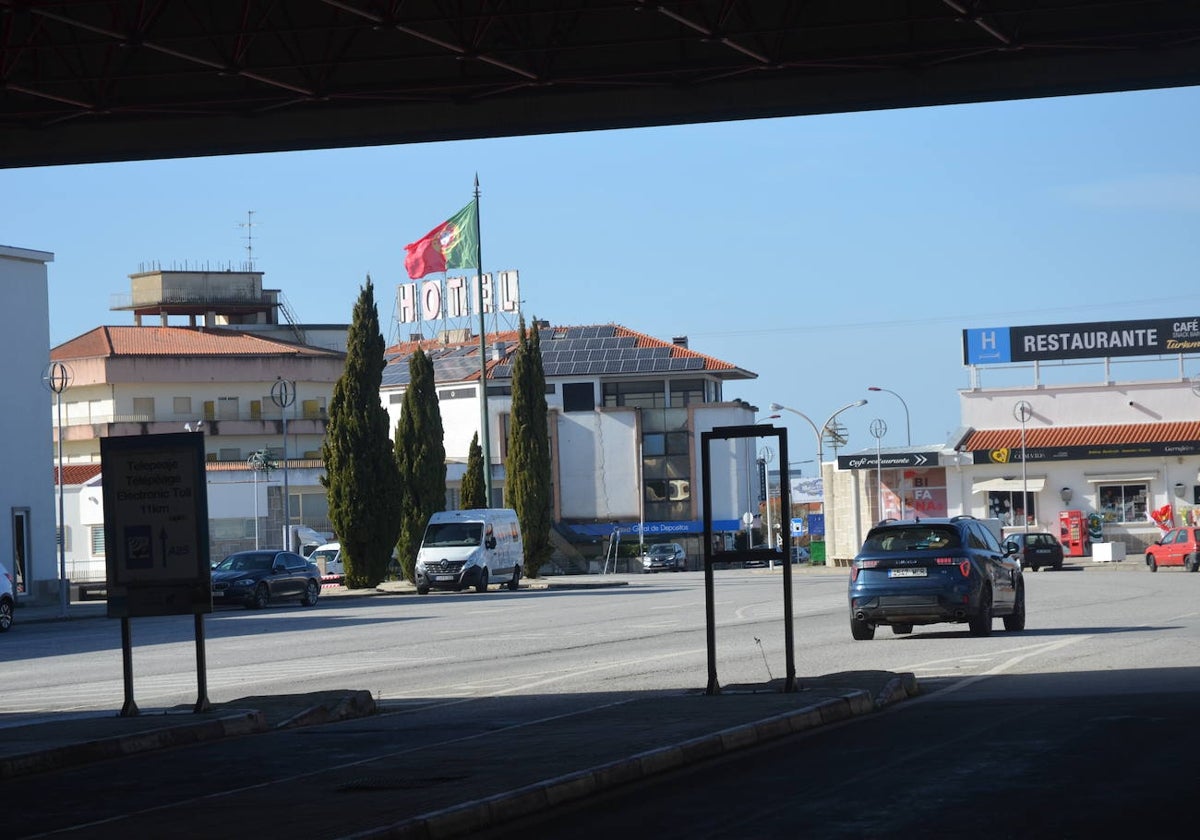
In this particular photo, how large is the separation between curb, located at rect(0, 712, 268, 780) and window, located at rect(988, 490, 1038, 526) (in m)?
64.5

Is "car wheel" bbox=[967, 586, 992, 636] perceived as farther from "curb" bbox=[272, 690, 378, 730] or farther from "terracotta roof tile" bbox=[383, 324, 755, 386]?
"terracotta roof tile" bbox=[383, 324, 755, 386]

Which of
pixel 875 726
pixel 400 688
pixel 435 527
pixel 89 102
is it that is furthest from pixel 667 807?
pixel 435 527

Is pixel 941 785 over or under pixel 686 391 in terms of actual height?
Answer: under

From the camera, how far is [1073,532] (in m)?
70.3

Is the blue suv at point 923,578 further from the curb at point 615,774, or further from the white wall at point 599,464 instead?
the white wall at point 599,464

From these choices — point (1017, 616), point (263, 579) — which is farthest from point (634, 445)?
point (1017, 616)

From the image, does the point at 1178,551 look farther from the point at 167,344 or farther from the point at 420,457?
the point at 167,344

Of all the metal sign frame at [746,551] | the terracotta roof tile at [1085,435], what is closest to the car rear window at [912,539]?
the metal sign frame at [746,551]

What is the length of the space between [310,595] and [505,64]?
30.4 metres

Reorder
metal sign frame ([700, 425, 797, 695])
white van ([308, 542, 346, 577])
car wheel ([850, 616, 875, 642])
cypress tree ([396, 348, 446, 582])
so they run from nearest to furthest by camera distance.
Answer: metal sign frame ([700, 425, 797, 695]), car wheel ([850, 616, 875, 642]), cypress tree ([396, 348, 446, 582]), white van ([308, 542, 346, 577])

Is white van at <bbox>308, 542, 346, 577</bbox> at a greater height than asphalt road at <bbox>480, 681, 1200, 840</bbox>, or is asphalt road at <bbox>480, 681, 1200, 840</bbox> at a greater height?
asphalt road at <bbox>480, 681, 1200, 840</bbox>

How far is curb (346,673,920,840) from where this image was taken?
8.70m

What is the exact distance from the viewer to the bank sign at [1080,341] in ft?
255

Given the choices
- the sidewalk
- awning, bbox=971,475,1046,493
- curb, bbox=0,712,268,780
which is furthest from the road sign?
awning, bbox=971,475,1046,493
